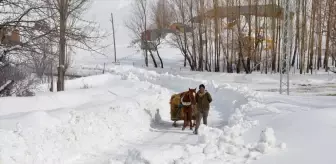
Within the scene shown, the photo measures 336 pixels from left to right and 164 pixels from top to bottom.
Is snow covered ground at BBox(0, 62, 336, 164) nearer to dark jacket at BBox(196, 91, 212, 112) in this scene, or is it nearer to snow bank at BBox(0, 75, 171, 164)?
snow bank at BBox(0, 75, 171, 164)

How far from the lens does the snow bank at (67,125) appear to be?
8.38m

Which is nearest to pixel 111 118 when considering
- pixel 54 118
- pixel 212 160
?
pixel 54 118

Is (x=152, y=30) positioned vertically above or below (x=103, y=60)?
above

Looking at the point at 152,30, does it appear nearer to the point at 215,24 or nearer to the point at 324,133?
the point at 215,24

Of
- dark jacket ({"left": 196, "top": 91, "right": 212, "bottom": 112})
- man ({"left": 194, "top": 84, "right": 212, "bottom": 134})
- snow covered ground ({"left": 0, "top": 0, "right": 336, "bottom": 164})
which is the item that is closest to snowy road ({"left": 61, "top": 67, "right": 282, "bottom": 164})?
snow covered ground ({"left": 0, "top": 0, "right": 336, "bottom": 164})

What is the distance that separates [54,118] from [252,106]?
901 cm

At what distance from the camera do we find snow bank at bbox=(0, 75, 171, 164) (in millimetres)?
8383

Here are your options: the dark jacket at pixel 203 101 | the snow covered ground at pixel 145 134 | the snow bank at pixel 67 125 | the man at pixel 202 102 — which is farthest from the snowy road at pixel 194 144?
the dark jacket at pixel 203 101

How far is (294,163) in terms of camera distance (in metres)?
7.53

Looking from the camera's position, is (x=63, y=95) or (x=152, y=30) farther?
(x=152, y=30)

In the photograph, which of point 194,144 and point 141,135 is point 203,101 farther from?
point 194,144

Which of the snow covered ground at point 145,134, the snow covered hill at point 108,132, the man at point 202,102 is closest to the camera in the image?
the snow covered ground at point 145,134

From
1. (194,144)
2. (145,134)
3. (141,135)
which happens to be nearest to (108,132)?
(141,135)

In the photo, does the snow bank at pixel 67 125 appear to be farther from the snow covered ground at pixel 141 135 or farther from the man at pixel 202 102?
the man at pixel 202 102
